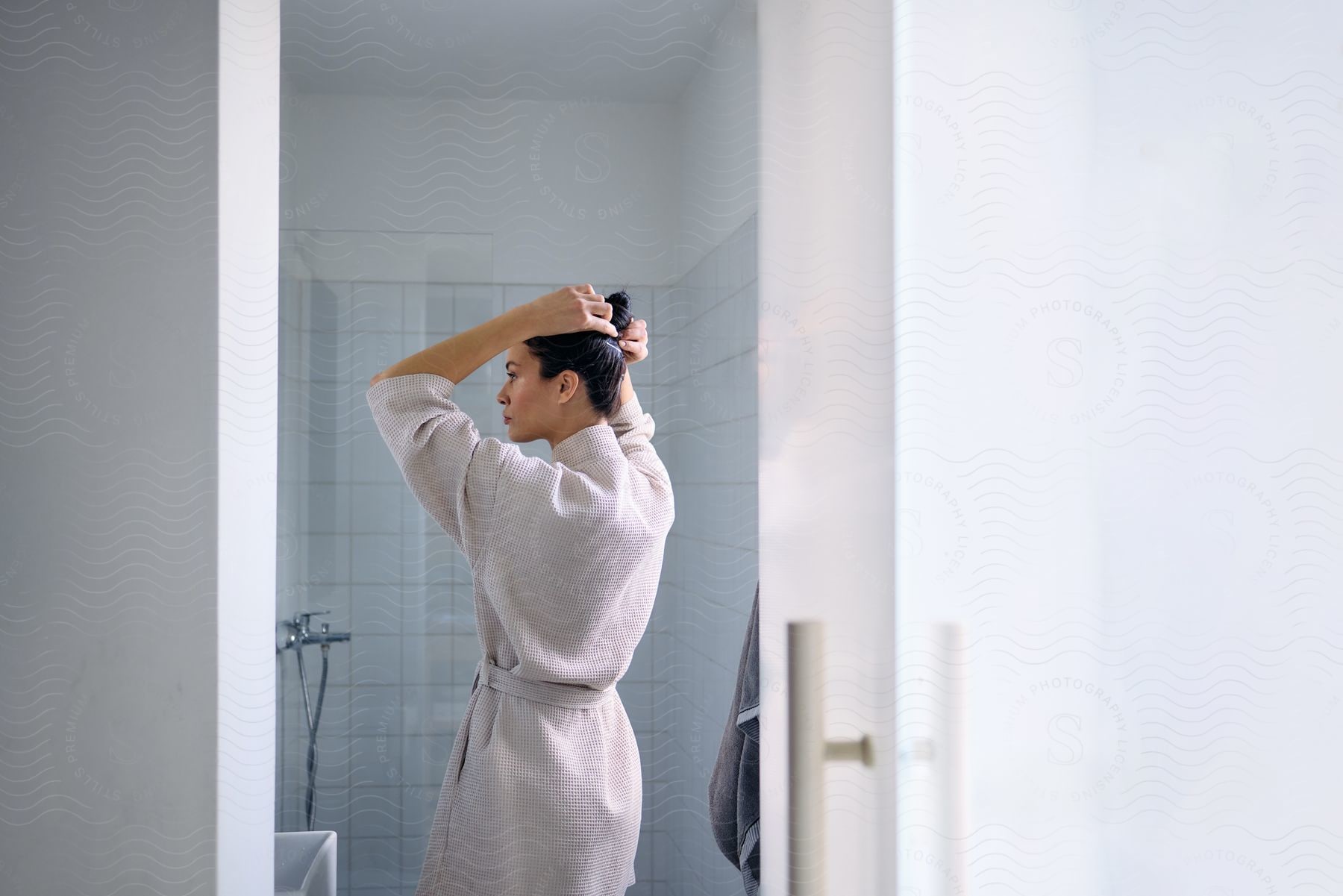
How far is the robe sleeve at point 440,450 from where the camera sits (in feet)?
2.98

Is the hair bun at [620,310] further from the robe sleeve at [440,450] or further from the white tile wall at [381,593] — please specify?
the robe sleeve at [440,450]

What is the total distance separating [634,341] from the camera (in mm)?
964

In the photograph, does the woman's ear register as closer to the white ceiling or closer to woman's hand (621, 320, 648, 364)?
woman's hand (621, 320, 648, 364)

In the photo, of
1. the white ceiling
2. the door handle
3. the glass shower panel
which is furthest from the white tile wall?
the white ceiling

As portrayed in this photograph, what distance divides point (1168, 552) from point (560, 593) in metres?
0.64

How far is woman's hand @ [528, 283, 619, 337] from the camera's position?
92 centimetres

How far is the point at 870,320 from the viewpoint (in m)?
0.97

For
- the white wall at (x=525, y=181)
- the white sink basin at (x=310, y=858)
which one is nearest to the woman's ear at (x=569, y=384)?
the white wall at (x=525, y=181)

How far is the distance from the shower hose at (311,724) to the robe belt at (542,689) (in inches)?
7.1

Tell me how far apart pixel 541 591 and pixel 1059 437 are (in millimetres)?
566

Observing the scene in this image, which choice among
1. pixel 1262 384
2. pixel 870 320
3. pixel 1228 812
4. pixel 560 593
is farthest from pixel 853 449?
pixel 1228 812

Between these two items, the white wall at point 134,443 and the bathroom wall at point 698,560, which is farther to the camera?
the bathroom wall at point 698,560

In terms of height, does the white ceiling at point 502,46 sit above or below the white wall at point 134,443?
above

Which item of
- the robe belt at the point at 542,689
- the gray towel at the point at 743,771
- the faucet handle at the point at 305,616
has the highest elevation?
→ the faucet handle at the point at 305,616
